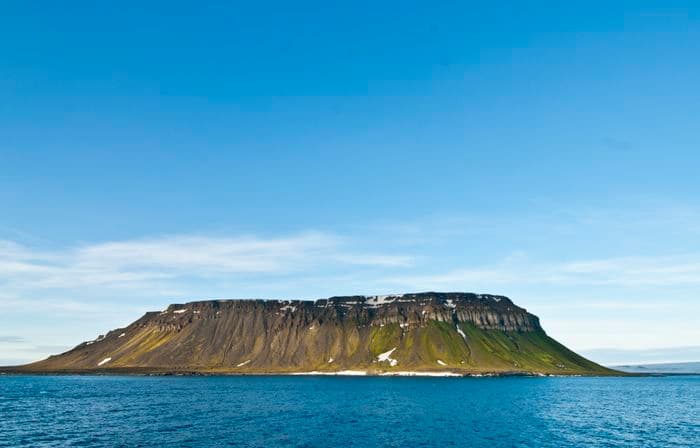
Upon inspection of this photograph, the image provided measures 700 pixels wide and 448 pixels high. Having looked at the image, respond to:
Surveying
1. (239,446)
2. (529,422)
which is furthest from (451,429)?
(239,446)

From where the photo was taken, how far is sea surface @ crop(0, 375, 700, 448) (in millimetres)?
89500

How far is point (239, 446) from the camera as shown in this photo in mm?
82938

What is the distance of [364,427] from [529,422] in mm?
35347

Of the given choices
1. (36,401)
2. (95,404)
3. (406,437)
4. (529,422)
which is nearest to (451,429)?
(406,437)

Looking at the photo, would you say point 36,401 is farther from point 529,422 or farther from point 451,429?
point 529,422

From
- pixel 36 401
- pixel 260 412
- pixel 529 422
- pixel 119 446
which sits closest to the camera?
pixel 119 446

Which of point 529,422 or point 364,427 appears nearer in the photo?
point 364,427

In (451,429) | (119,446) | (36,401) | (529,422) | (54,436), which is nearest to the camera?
(119,446)

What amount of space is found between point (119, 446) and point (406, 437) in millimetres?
44121

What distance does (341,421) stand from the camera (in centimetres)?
11231

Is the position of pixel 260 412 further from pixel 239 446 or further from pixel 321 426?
pixel 239 446

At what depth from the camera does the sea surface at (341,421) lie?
8950cm

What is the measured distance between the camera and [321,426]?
105 metres

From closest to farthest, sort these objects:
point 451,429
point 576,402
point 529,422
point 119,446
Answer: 1. point 119,446
2. point 451,429
3. point 529,422
4. point 576,402
